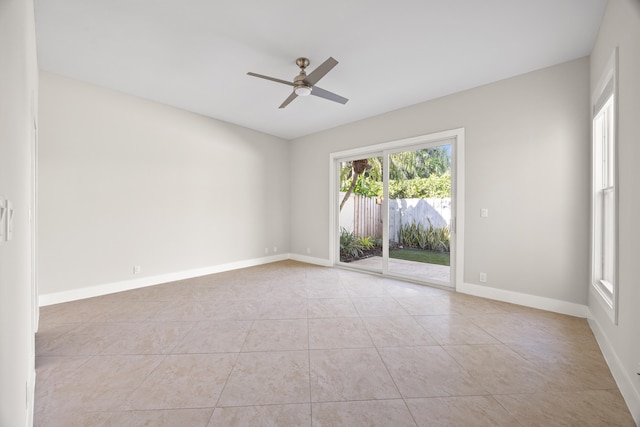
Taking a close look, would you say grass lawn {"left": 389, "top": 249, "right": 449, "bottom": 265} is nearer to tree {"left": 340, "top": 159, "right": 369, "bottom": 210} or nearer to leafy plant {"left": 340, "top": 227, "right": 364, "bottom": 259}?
leafy plant {"left": 340, "top": 227, "right": 364, "bottom": 259}

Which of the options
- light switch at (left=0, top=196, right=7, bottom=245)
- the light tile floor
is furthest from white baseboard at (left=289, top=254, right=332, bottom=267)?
light switch at (left=0, top=196, right=7, bottom=245)

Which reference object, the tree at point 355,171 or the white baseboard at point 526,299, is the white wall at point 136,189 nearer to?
the tree at point 355,171

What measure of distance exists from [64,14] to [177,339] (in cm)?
294

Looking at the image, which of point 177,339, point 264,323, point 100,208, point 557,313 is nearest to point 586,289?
point 557,313

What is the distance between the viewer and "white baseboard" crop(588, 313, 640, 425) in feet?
4.86

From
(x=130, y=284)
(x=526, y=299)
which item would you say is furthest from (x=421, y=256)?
(x=130, y=284)

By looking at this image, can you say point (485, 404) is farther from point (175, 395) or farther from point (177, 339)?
point (177, 339)

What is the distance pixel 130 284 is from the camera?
12.2ft

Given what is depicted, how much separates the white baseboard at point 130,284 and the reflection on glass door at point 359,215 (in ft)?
6.65

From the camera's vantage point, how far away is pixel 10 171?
100 cm

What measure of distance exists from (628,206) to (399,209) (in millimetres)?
2821

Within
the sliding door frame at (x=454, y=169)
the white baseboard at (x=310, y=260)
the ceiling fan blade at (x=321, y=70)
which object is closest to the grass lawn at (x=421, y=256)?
the sliding door frame at (x=454, y=169)

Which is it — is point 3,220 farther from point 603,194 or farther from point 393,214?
point 393,214

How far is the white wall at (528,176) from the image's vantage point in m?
2.86
